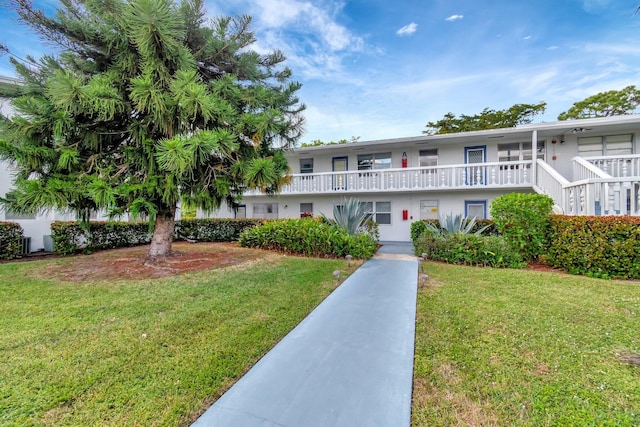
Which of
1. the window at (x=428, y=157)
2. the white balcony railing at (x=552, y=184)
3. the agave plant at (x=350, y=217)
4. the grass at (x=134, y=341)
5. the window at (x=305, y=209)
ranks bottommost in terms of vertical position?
the grass at (x=134, y=341)

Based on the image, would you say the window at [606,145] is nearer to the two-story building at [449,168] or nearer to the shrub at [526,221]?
the two-story building at [449,168]

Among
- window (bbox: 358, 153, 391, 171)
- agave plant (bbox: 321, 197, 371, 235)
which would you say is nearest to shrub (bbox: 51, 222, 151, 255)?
agave plant (bbox: 321, 197, 371, 235)

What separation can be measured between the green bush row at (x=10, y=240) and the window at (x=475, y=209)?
651 inches

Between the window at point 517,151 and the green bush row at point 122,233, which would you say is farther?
the window at point 517,151

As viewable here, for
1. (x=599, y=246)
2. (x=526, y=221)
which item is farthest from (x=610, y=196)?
(x=526, y=221)

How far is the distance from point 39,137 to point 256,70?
501 centimetres

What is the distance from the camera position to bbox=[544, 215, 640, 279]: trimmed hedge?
5977mm

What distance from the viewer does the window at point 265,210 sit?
52.4 feet

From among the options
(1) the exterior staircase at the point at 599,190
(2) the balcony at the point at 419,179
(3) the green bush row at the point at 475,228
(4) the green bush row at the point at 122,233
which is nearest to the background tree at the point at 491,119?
(2) the balcony at the point at 419,179

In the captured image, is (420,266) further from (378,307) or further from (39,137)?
(39,137)

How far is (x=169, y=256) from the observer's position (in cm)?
750

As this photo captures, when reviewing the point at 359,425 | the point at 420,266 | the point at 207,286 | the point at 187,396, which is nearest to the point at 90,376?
the point at 187,396

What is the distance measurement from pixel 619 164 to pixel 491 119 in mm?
15731

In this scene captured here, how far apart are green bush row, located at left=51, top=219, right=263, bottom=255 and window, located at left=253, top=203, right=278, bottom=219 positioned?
130 inches
